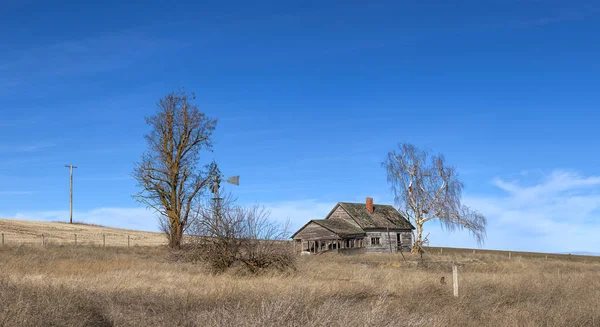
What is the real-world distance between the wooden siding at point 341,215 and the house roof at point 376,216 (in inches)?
16.5

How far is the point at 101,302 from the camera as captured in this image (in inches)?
438

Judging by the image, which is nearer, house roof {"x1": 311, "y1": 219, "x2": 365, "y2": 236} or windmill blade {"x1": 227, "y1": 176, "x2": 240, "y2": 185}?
windmill blade {"x1": 227, "y1": 176, "x2": 240, "y2": 185}

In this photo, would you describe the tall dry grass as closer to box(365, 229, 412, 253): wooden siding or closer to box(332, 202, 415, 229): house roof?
box(365, 229, 412, 253): wooden siding

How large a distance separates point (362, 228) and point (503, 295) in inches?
1420

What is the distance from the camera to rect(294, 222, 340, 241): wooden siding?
4914 cm

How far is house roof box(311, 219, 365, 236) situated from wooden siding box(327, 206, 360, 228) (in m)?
0.79

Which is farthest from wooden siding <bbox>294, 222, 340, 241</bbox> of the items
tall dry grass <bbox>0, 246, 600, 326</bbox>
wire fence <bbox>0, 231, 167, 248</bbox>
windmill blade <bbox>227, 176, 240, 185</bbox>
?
tall dry grass <bbox>0, 246, 600, 326</bbox>

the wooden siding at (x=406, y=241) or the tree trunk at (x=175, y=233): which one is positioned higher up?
the tree trunk at (x=175, y=233)

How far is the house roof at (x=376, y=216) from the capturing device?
173ft

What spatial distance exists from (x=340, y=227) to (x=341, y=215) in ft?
12.8

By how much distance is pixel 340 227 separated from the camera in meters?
50.0

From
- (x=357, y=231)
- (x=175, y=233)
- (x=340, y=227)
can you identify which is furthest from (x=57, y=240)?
(x=357, y=231)

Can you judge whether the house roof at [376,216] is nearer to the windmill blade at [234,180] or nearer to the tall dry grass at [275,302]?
the windmill blade at [234,180]

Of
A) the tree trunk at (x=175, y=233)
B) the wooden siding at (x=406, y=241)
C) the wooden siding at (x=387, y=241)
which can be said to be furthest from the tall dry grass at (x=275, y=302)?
the wooden siding at (x=406, y=241)
